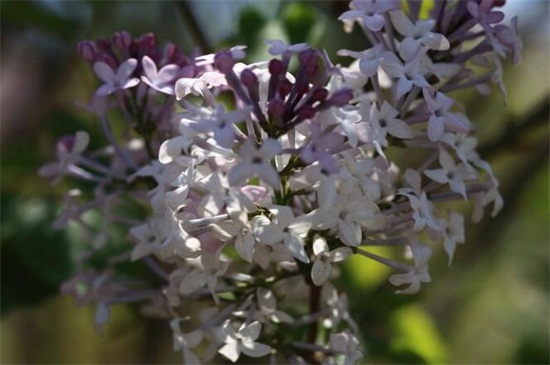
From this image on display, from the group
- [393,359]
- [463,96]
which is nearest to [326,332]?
[393,359]

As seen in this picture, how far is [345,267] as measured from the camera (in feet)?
4.21

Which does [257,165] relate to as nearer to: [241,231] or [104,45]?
[241,231]

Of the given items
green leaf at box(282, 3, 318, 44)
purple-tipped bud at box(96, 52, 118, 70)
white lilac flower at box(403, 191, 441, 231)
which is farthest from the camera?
green leaf at box(282, 3, 318, 44)

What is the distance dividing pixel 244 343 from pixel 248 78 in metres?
0.24

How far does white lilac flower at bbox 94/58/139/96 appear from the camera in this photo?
0.88 metres

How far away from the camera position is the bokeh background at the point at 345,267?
1.23 m

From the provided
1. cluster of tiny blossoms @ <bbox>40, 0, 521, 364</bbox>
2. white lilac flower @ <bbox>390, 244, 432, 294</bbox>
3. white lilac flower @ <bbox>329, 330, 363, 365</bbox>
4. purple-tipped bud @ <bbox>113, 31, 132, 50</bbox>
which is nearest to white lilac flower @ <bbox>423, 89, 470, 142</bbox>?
cluster of tiny blossoms @ <bbox>40, 0, 521, 364</bbox>

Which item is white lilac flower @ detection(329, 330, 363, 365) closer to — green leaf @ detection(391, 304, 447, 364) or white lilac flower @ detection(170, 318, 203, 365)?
white lilac flower @ detection(170, 318, 203, 365)

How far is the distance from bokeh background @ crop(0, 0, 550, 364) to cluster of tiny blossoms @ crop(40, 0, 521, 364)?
0.25 m

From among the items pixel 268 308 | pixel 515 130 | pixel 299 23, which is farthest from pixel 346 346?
pixel 515 130

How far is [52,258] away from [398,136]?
57 cm

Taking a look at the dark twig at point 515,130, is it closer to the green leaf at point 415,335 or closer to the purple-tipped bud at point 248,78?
the green leaf at point 415,335

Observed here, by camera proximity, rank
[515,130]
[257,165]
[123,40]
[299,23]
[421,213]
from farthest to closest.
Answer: [515,130] → [299,23] → [123,40] → [421,213] → [257,165]

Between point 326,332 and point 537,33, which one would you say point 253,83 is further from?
point 537,33
